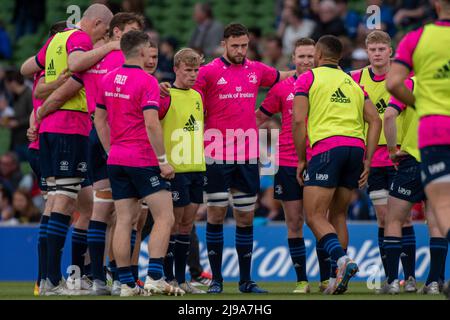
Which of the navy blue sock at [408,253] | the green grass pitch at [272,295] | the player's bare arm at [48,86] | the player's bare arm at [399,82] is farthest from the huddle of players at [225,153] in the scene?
the player's bare arm at [399,82]

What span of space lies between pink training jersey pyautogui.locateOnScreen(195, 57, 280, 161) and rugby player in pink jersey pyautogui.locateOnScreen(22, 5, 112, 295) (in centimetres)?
142

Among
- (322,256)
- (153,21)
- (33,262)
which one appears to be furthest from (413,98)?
(153,21)

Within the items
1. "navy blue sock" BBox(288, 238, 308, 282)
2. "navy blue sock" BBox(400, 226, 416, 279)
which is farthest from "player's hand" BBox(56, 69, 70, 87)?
"navy blue sock" BBox(400, 226, 416, 279)

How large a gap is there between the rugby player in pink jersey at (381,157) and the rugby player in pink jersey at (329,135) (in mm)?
1051

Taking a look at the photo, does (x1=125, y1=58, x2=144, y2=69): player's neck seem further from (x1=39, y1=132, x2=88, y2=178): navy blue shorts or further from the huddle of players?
(x1=39, y1=132, x2=88, y2=178): navy blue shorts

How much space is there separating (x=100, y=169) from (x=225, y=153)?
1.63 m

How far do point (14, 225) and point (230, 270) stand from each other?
3.40 m

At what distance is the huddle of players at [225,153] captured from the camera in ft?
35.6

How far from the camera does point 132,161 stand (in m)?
10.8

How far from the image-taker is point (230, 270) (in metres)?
16.2

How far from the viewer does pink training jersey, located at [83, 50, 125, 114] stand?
11.6 m

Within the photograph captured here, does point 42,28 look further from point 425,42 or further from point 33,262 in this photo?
point 425,42

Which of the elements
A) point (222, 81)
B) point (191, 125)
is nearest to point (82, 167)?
point (191, 125)

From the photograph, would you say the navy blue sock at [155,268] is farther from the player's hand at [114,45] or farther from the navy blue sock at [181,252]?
the player's hand at [114,45]
